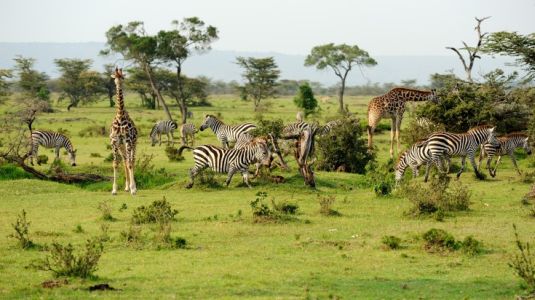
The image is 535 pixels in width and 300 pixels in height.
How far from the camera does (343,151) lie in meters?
22.0

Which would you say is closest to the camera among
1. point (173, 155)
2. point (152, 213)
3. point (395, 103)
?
point (152, 213)

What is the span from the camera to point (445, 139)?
62.5 ft

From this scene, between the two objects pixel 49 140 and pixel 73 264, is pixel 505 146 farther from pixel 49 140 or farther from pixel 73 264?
pixel 73 264

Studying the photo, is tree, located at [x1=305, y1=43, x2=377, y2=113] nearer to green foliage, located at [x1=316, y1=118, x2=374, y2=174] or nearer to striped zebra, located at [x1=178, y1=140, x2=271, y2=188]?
green foliage, located at [x1=316, y1=118, x2=374, y2=174]

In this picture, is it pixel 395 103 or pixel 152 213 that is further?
pixel 395 103

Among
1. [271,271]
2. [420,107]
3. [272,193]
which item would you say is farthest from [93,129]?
[271,271]

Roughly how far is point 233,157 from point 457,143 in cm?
564

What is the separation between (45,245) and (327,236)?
14.5 ft

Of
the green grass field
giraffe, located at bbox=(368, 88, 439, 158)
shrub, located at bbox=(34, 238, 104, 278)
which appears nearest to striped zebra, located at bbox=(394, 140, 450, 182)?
the green grass field

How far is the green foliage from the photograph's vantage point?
21641 mm

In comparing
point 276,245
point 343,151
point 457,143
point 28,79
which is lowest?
point 276,245

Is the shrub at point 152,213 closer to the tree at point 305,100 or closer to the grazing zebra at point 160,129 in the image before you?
the grazing zebra at point 160,129

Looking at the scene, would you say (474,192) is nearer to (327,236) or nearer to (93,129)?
(327,236)

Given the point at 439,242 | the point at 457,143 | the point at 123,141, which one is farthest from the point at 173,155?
the point at 439,242
